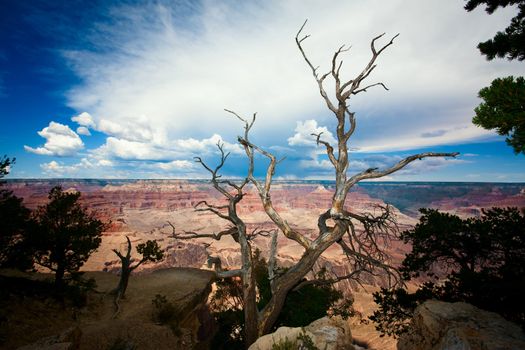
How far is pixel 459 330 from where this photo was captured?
6.04m

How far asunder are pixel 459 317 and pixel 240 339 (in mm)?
14375

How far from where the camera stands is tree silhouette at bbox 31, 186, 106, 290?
39.4 ft

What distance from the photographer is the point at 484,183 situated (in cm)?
19100

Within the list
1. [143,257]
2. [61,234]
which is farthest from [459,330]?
[61,234]

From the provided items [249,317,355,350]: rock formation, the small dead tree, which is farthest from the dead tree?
the small dead tree

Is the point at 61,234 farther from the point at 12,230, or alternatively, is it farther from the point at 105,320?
the point at 105,320

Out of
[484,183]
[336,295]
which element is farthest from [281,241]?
[484,183]

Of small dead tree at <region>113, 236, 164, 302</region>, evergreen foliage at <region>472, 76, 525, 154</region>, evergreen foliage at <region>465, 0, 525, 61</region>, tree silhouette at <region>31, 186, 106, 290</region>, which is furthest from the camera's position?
small dead tree at <region>113, 236, 164, 302</region>

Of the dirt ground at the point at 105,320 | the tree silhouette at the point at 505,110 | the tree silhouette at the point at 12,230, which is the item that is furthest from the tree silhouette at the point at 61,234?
the tree silhouette at the point at 505,110

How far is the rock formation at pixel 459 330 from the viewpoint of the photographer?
5.48m

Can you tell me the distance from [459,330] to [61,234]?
16.3 meters

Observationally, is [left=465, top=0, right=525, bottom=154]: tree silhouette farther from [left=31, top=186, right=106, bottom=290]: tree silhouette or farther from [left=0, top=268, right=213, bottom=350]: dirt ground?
[left=31, top=186, right=106, bottom=290]: tree silhouette

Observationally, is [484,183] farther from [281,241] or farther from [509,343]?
[509,343]

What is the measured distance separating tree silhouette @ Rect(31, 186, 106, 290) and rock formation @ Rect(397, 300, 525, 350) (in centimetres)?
1466
